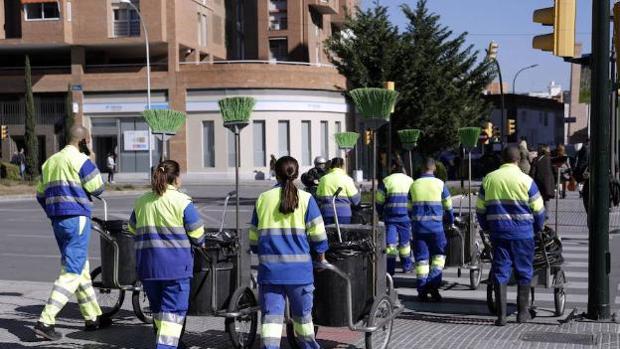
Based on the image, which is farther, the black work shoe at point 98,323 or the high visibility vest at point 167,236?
the black work shoe at point 98,323

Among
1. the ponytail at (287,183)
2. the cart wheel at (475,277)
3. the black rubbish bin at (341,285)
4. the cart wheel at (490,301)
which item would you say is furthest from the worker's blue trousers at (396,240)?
the ponytail at (287,183)

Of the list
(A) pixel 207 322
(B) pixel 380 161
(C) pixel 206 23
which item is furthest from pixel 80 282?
(C) pixel 206 23

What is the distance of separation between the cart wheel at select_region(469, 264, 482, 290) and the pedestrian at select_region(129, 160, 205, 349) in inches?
225

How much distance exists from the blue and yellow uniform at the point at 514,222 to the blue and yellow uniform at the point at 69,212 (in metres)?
4.03

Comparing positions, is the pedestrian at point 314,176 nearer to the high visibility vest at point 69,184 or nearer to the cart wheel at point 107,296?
the cart wheel at point 107,296

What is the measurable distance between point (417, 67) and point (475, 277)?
24.4 meters

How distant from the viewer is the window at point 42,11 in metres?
52.7

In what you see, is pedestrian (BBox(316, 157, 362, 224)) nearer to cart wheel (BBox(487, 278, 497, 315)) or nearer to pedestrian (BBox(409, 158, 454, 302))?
pedestrian (BBox(409, 158, 454, 302))

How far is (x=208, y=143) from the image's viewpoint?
5241 centimetres

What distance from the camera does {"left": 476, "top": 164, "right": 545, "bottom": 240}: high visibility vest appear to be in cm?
888

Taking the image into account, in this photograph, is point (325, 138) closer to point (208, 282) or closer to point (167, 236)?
point (208, 282)

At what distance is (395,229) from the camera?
11.6m

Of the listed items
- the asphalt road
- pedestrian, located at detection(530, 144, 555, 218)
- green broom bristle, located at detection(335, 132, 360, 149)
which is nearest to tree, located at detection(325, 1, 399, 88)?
the asphalt road

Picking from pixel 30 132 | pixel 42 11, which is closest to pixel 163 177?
pixel 30 132
